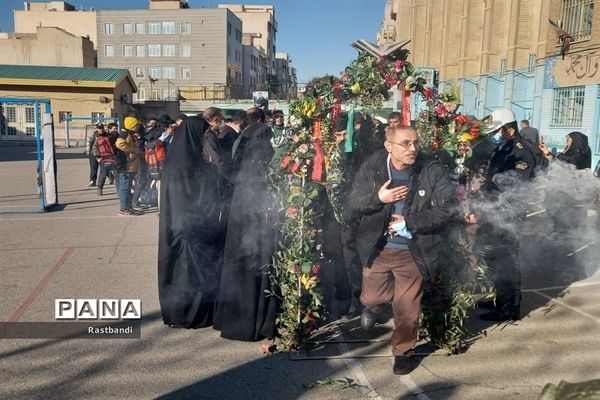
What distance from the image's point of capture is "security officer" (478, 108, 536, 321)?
511 centimetres

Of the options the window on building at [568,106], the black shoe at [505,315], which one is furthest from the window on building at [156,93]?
the black shoe at [505,315]

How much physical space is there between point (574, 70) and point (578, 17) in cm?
201

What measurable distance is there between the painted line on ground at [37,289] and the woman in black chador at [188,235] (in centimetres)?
138

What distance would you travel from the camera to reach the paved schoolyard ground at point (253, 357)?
12.6 ft

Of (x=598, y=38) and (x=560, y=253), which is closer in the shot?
(x=560, y=253)

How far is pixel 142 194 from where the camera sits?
11750 mm

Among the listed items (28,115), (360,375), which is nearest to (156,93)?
(28,115)

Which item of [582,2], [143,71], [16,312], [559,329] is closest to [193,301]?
[16,312]

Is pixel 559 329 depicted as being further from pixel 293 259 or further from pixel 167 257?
pixel 167 257

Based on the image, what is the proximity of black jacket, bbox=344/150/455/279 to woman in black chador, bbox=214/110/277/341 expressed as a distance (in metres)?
0.76

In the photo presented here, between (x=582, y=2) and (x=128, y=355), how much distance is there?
61.1 feet

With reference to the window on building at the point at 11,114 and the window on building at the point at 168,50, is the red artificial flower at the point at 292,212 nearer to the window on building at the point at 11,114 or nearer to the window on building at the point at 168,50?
the window on building at the point at 11,114

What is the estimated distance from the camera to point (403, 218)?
164 inches

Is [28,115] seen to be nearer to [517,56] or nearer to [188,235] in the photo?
[517,56]
